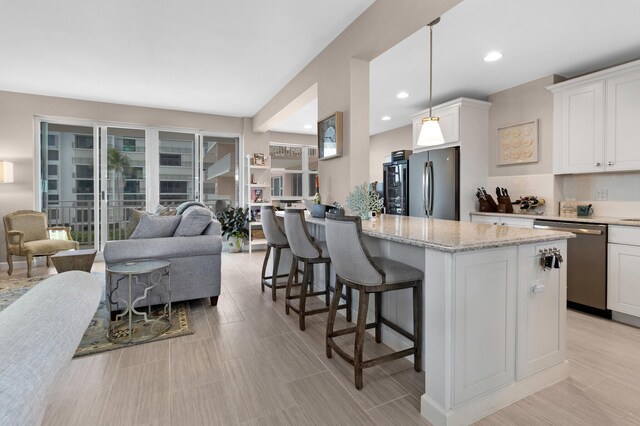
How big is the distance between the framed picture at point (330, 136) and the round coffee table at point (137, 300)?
1.85 meters

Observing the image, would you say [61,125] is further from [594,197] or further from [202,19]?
[594,197]

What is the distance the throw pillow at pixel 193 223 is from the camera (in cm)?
319

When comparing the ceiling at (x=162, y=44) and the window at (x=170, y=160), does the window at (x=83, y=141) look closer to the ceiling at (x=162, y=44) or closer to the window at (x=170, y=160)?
the ceiling at (x=162, y=44)

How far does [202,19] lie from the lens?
3031mm

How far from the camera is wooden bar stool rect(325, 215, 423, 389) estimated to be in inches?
73.1

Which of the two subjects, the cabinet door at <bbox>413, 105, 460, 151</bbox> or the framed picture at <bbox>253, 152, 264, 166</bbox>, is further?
the framed picture at <bbox>253, 152, 264, 166</bbox>

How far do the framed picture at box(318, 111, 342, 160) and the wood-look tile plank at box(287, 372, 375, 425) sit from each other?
207cm

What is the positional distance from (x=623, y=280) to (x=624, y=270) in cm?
9

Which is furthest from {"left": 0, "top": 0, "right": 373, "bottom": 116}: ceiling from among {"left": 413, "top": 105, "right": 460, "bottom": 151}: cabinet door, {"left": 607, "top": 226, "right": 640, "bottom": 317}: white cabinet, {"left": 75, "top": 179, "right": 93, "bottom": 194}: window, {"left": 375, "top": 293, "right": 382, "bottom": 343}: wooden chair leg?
{"left": 607, "top": 226, "right": 640, "bottom": 317}: white cabinet

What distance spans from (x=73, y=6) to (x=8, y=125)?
3.46 metres

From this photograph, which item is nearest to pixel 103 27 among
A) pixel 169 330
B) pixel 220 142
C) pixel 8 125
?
pixel 169 330

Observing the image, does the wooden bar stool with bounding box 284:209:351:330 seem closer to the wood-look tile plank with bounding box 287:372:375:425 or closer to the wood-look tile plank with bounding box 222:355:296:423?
the wood-look tile plank with bounding box 222:355:296:423

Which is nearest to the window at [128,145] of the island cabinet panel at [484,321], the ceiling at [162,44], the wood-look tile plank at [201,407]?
the ceiling at [162,44]

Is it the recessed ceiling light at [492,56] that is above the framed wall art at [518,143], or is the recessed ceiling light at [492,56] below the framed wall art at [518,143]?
above
